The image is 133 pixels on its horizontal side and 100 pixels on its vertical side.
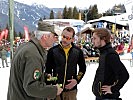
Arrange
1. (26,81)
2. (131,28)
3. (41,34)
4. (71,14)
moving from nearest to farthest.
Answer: (26,81) → (41,34) → (131,28) → (71,14)

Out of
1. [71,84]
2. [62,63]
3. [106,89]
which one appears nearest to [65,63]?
[62,63]

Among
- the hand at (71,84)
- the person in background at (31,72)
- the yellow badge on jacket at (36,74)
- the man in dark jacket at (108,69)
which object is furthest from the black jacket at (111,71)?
the yellow badge on jacket at (36,74)

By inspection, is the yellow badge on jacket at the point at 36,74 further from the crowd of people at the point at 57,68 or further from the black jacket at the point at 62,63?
the black jacket at the point at 62,63

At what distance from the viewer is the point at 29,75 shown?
2424 millimetres

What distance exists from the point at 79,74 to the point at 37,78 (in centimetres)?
180

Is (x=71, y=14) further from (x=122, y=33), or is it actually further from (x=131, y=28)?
(x=131, y=28)

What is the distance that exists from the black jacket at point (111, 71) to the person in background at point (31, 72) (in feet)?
2.71

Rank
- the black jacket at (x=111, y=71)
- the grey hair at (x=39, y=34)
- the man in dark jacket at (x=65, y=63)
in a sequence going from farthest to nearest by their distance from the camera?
the man in dark jacket at (x=65, y=63), the black jacket at (x=111, y=71), the grey hair at (x=39, y=34)

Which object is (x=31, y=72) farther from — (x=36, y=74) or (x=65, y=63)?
(x=65, y=63)

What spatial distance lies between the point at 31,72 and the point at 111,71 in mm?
1170

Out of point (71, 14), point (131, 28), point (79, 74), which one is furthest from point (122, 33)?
point (79, 74)

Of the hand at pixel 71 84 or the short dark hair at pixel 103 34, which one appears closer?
the short dark hair at pixel 103 34

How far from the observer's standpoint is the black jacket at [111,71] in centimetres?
333

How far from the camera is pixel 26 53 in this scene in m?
2.48
